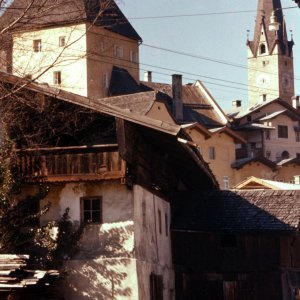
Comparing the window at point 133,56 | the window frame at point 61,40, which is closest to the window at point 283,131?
the window at point 133,56

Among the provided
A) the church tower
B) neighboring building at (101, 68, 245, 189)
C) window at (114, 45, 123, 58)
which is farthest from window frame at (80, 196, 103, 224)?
the church tower

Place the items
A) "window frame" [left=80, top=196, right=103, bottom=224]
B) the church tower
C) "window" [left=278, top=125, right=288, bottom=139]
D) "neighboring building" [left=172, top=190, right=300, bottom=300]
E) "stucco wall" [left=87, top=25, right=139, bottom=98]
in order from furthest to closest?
the church tower, "window" [left=278, top=125, right=288, bottom=139], "stucco wall" [left=87, top=25, right=139, bottom=98], "neighboring building" [left=172, top=190, right=300, bottom=300], "window frame" [left=80, top=196, right=103, bottom=224]

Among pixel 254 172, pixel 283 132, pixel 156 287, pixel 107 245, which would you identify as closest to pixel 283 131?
pixel 283 132

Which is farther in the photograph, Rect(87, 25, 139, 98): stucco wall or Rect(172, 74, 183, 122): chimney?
Rect(172, 74, 183, 122): chimney

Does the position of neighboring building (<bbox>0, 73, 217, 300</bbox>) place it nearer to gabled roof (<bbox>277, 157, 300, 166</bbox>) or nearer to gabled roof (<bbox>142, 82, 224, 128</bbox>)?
gabled roof (<bbox>142, 82, 224, 128</bbox>)

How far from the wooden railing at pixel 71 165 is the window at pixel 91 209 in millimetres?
771

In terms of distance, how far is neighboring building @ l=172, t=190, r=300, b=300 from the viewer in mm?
35875

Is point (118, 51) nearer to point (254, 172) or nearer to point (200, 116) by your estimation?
point (200, 116)

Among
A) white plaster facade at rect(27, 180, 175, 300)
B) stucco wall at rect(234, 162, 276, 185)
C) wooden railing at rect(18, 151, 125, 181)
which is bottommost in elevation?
white plaster facade at rect(27, 180, 175, 300)

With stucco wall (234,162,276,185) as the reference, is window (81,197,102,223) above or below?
below

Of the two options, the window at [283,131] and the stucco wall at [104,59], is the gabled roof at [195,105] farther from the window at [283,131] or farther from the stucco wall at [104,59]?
the window at [283,131]

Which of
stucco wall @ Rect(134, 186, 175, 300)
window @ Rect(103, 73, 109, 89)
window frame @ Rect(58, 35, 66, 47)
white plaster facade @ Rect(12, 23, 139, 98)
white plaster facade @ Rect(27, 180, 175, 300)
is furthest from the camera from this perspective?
window @ Rect(103, 73, 109, 89)

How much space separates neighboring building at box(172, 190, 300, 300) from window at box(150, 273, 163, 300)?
299 centimetres

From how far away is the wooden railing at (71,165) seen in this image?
94.4ft
